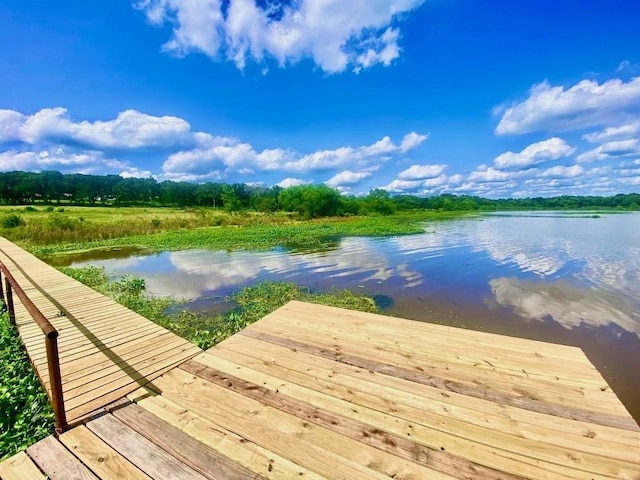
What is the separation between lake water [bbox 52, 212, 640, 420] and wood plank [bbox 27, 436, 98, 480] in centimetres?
587

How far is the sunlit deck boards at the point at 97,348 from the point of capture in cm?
327

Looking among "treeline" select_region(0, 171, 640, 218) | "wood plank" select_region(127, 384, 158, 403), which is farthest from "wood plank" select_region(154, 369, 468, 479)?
"treeline" select_region(0, 171, 640, 218)

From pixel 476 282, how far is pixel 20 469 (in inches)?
468

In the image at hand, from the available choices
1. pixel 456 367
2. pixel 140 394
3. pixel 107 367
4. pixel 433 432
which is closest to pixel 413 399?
pixel 433 432

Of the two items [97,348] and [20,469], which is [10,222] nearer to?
[97,348]

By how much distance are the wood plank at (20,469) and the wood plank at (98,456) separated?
204 millimetres

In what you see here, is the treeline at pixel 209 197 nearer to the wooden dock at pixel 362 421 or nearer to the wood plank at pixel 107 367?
the wood plank at pixel 107 367

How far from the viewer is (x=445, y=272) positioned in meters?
12.5

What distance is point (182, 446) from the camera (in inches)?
86.7

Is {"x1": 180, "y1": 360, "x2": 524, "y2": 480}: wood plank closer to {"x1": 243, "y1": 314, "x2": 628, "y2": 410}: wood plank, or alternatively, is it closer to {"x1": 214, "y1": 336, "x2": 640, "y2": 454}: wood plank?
{"x1": 214, "y1": 336, "x2": 640, "y2": 454}: wood plank

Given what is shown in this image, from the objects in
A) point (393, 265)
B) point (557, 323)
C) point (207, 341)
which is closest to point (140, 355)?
point (207, 341)

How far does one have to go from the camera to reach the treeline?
64.4 meters

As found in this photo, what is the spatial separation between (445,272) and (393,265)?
7.47ft

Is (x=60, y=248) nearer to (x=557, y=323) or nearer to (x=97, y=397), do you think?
(x=97, y=397)
